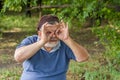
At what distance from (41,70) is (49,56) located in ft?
0.42

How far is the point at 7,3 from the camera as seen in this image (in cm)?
418

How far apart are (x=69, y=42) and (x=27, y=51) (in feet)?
1.04

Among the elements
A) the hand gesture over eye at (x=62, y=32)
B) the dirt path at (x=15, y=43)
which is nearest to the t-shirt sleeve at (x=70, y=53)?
the hand gesture over eye at (x=62, y=32)

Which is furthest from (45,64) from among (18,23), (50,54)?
(18,23)

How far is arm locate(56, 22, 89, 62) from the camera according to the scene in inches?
91.0

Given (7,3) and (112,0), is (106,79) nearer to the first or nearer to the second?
(112,0)

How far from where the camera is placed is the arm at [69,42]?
231 centimetres

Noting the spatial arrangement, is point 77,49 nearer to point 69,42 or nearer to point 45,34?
point 69,42

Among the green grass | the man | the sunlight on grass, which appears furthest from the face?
→ the sunlight on grass

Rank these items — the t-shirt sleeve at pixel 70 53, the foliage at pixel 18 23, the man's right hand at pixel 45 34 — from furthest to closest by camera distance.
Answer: the foliage at pixel 18 23, the t-shirt sleeve at pixel 70 53, the man's right hand at pixel 45 34

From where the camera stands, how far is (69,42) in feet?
7.69

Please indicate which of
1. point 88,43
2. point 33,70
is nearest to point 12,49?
point 88,43

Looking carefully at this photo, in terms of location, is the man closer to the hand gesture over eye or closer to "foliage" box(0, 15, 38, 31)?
the hand gesture over eye

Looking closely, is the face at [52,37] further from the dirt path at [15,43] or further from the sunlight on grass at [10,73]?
the dirt path at [15,43]
